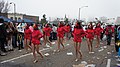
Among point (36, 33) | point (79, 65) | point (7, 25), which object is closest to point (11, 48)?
point (7, 25)

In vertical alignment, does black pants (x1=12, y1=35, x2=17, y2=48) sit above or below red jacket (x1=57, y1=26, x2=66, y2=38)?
below

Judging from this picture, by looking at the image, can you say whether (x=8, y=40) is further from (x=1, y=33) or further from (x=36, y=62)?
(x=36, y=62)

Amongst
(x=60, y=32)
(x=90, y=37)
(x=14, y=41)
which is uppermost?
(x=60, y=32)

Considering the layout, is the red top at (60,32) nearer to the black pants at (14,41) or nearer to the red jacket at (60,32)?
the red jacket at (60,32)

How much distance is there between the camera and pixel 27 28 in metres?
13.5

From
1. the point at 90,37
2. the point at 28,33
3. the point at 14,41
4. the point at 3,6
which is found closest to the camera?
the point at 28,33

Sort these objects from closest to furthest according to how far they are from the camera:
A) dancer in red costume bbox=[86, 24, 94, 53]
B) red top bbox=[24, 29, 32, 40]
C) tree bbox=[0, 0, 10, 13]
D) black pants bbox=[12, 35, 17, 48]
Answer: red top bbox=[24, 29, 32, 40] < dancer in red costume bbox=[86, 24, 94, 53] < black pants bbox=[12, 35, 17, 48] < tree bbox=[0, 0, 10, 13]

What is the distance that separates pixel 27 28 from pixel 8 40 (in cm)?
190

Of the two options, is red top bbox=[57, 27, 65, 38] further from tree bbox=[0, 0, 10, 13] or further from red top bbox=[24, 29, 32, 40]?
tree bbox=[0, 0, 10, 13]

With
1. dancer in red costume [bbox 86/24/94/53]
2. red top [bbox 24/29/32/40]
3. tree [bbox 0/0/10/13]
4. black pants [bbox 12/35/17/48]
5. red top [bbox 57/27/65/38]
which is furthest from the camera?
tree [bbox 0/0/10/13]

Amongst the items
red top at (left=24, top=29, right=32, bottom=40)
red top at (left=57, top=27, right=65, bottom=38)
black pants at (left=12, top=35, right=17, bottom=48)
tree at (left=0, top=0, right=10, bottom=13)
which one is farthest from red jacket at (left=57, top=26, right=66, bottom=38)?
tree at (left=0, top=0, right=10, bottom=13)

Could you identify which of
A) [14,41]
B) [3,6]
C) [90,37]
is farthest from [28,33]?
[3,6]

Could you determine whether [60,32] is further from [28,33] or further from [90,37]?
[28,33]

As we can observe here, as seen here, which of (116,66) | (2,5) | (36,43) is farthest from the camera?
(2,5)
